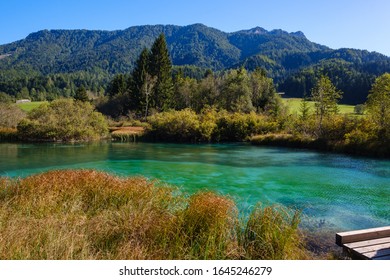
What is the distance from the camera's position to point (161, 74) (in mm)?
60500

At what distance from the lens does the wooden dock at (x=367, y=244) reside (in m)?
5.52

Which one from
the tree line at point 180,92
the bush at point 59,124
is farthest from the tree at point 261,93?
the bush at point 59,124

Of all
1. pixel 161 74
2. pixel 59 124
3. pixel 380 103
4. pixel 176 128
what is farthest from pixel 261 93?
pixel 59 124

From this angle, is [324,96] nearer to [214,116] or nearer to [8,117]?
[214,116]

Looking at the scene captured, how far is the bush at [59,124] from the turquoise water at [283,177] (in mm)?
13589

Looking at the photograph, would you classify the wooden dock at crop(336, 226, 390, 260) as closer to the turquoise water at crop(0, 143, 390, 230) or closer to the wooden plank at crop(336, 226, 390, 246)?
the wooden plank at crop(336, 226, 390, 246)

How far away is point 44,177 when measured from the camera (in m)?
9.35

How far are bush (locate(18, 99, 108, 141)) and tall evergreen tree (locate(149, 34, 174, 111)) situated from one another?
17.8m

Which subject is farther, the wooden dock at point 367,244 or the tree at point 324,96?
the tree at point 324,96

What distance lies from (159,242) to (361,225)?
679 cm

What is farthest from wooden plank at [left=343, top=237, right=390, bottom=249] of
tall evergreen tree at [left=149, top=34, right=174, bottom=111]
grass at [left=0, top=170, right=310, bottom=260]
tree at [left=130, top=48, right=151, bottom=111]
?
tall evergreen tree at [left=149, top=34, right=174, bottom=111]

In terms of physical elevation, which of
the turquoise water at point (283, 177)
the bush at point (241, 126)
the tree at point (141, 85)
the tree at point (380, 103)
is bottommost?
the turquoise water at point (283, 177)

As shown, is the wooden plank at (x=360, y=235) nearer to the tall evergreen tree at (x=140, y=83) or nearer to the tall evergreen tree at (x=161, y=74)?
the tall evergreen tree at (x=140, y=83)
